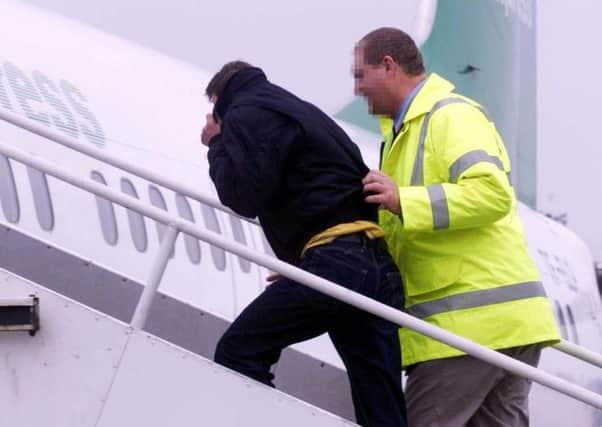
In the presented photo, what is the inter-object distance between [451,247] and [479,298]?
0.63 ft

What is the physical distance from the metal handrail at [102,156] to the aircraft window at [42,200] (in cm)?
99

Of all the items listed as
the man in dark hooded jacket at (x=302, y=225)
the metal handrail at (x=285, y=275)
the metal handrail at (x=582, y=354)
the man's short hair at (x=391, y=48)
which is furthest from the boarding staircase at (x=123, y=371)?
the metal handrail at (x=582, y=354)

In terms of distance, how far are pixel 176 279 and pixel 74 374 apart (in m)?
2.34

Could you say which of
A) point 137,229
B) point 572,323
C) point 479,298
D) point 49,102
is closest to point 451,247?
point 479,298

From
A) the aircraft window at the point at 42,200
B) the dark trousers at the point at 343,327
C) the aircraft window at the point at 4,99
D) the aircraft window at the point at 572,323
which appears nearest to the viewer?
the dark trousers at the point at 343,327

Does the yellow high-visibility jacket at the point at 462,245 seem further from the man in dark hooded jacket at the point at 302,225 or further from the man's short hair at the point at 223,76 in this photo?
the man's short hair at the point at 223,76

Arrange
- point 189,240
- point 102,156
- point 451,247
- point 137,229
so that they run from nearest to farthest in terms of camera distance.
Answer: point 451,247 → point 102,156 → point 137,229 → point 189,240

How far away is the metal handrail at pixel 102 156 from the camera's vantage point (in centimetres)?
415

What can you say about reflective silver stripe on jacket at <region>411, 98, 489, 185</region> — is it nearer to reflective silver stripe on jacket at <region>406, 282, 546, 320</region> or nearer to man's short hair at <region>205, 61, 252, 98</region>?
reflective silver stripe on jacket at <region>406, 282, 546, 320</region>

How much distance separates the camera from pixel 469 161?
4133 millimetres

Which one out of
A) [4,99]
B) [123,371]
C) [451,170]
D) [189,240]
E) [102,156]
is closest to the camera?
[123,371]

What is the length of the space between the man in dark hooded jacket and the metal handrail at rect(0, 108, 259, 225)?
210 mm

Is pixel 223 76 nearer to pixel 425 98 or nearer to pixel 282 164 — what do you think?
pixel 282 164

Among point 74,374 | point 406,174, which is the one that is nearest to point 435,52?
point 406,174
